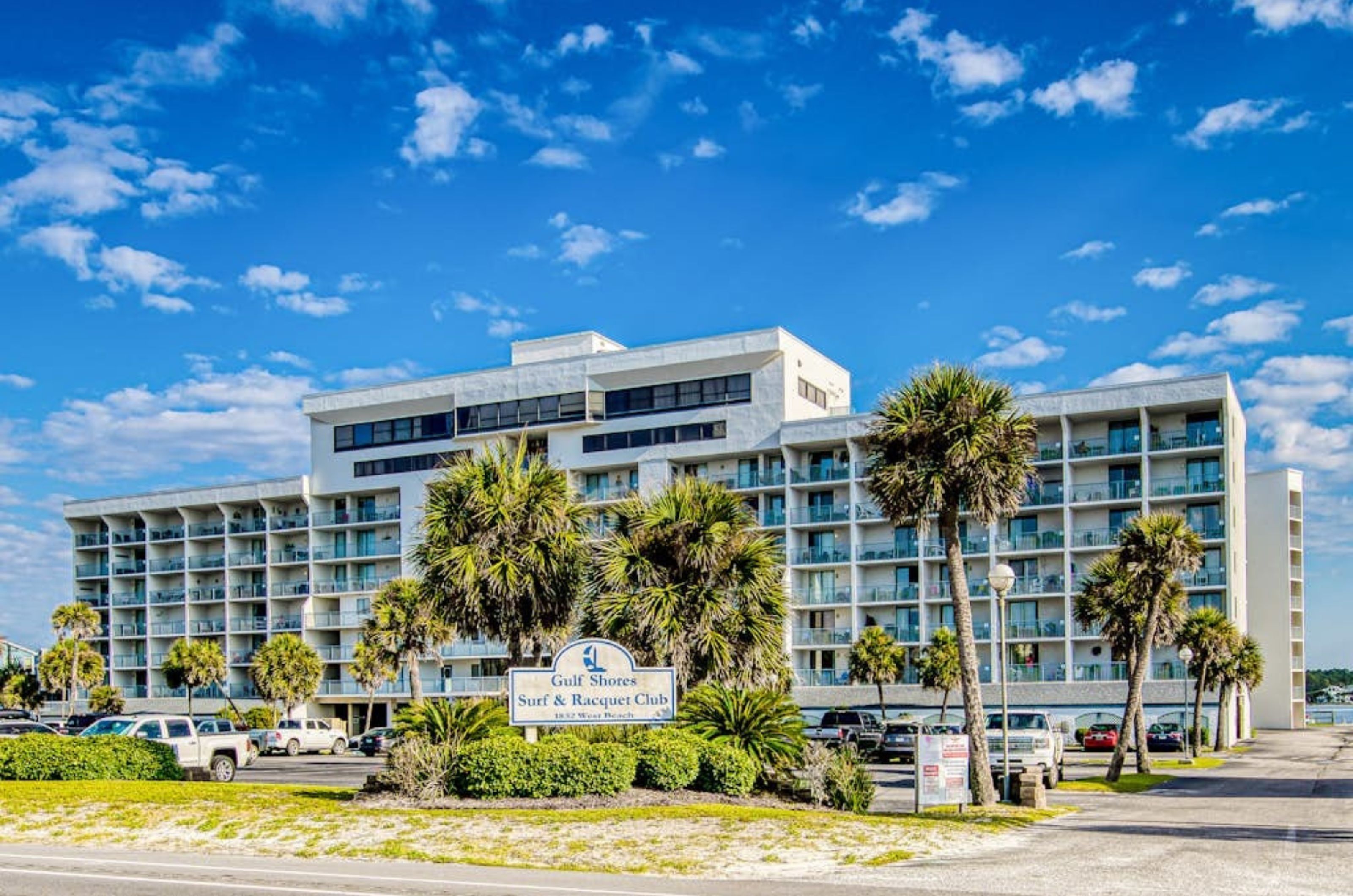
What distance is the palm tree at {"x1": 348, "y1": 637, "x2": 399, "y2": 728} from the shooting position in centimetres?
6575

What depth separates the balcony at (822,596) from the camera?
7350 cm

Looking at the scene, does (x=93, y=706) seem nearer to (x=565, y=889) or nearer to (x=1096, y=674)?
(x=1096, y=674)

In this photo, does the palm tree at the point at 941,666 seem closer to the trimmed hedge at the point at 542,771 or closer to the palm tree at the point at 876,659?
the palm tree at the point at 876,659

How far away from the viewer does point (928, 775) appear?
81.4 feet

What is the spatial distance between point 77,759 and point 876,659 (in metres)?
46.3

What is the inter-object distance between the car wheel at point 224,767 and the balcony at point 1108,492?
45.3 m

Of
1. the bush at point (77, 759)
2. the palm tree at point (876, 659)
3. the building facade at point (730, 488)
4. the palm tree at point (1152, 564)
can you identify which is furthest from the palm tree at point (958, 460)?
the palm tree at point (876, 659)

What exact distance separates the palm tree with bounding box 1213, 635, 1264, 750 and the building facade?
223cm

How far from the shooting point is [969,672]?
28.3 metres

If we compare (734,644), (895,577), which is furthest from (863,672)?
(734,644)

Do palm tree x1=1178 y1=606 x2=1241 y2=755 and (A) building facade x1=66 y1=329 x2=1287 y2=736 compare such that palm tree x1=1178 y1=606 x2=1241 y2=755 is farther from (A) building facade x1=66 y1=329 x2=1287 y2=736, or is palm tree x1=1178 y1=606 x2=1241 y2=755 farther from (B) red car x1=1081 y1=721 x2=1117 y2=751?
(A) building facade x1=66 y1=329 x2=1287 y2=736

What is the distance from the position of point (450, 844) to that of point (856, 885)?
20.1 feet

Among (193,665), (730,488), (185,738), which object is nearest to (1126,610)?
(185,738)

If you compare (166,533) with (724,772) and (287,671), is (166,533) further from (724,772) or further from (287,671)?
(724,772)
